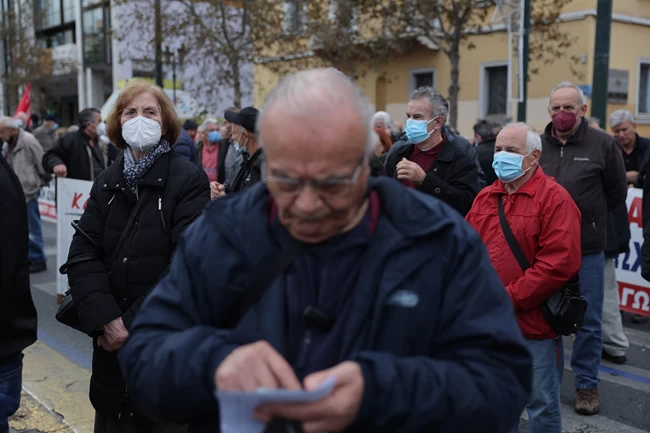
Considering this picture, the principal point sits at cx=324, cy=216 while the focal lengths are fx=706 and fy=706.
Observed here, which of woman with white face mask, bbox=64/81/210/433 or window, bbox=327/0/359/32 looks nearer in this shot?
woman with white face mask, bbox=64/81/210/433

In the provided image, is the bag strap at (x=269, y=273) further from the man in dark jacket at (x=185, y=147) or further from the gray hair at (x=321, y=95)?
the man in dark jacket at (x=185, y=147)

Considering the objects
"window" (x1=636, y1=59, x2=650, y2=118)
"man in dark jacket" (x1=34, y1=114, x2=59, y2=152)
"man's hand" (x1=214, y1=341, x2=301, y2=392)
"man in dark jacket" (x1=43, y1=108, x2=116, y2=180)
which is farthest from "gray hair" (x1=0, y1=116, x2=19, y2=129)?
"window" (x1=636, y1=59, x2=650, y2=118)

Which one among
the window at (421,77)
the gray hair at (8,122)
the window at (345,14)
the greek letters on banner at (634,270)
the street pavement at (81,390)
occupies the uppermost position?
the window at (345,14)

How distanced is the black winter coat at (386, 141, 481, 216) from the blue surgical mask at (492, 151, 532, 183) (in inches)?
27.6

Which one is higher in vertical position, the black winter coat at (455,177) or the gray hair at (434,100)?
the gray hair at (434,100)

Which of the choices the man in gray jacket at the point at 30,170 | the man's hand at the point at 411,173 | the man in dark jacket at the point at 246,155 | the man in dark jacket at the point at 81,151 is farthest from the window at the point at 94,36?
the man's hand at the point at 411,173

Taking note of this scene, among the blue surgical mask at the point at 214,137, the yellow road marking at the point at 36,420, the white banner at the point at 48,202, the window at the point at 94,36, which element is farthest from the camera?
the window at the point at 94,36

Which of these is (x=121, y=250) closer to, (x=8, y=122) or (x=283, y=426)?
(x=283, y=426)

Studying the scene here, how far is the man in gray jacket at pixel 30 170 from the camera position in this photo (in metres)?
8.98

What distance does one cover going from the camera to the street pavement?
4.44 metres

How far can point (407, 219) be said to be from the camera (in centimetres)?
156

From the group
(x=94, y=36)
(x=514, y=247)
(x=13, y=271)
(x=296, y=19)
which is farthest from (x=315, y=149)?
(x=94, y=36)

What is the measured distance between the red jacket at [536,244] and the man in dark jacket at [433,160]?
0.72 metres

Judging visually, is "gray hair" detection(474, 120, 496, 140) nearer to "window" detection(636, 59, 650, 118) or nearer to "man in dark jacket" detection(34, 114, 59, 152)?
"man in dark jacket" detection(34, 114, 59, 152)
